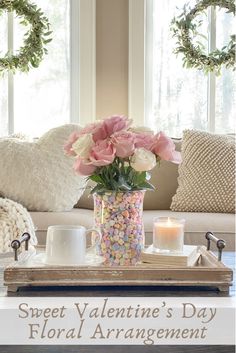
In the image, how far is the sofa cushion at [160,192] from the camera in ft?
11.0

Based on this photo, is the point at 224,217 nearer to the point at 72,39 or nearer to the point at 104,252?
the point at 104,252

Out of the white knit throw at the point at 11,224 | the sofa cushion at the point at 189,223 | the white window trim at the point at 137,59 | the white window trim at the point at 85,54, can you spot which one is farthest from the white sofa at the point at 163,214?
the white window trim at the point at 85,54

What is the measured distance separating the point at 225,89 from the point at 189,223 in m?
1.62

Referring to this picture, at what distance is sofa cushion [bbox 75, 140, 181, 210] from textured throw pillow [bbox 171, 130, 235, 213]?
8 cm

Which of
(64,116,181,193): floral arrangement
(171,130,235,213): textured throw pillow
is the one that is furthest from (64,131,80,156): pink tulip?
(171,130,235,213): textured throw pillow

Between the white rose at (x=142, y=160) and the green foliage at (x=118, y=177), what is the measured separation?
0.04m

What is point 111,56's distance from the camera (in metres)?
4.01

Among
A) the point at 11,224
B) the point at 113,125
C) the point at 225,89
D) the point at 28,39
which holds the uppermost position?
the point at 28,39

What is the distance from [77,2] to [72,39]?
0.87 ft

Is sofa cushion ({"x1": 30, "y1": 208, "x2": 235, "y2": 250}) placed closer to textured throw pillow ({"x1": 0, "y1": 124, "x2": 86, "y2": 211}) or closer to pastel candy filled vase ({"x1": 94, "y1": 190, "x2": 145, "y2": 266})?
textured throw pillow ({"x1": 0, "y1": 124, "x2": 86, "y2": 211})

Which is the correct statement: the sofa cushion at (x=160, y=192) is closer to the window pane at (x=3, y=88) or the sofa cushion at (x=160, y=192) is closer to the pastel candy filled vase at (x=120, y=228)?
the window pane at (x=3, y=88)

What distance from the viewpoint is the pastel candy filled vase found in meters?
1.50

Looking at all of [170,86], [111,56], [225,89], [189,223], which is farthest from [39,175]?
[225,89]

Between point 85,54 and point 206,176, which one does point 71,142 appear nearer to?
point 206,176
